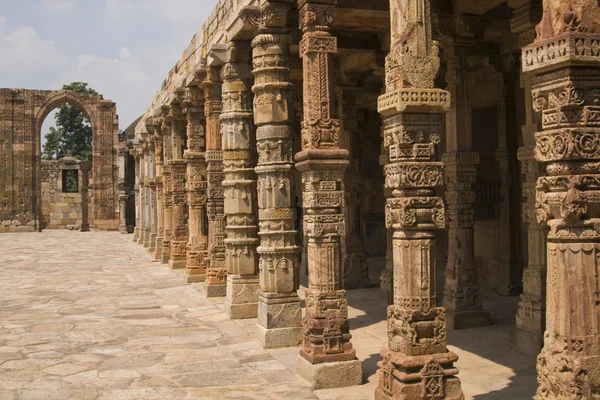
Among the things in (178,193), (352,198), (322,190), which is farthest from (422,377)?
(178,193)

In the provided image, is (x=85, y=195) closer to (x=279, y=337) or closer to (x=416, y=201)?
(x=279, y=337)

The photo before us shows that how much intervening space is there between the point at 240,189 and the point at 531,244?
4593 millimetres

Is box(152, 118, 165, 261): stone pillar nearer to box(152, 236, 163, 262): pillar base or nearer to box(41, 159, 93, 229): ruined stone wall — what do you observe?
box(152, 236, 163, 262): pillar base

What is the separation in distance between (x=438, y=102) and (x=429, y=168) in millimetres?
532

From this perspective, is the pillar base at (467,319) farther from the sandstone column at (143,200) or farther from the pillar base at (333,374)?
the sandstone column at (143,200)

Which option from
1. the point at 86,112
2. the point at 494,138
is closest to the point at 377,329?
the point at 494,138

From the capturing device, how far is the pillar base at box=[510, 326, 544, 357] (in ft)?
24.4

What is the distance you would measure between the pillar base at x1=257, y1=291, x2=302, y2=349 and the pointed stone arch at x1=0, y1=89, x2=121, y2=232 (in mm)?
31904

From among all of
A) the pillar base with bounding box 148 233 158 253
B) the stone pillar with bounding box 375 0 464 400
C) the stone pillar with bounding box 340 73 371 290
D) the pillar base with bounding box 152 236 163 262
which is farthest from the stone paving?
the pillar base with bounding box 148 233 158 253

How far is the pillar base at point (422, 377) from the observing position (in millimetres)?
5137

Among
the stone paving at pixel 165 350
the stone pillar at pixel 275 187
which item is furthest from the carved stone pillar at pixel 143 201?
the stone pillar at pixel 275 187

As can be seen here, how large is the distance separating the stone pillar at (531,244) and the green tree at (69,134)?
51.3m

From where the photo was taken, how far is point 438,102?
5.16 meters

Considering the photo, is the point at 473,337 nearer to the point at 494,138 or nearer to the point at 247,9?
the point at 247,9
